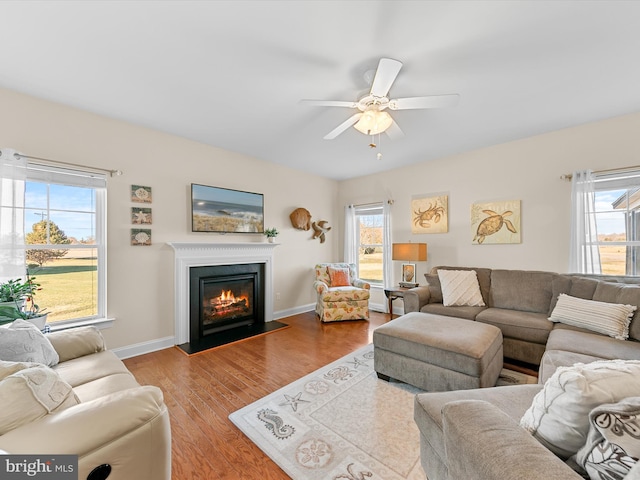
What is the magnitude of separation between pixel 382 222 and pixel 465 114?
2414 millimetres

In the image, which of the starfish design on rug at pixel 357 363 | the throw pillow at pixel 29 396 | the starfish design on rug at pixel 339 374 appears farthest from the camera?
the starfish design on rug at pixel 357 363

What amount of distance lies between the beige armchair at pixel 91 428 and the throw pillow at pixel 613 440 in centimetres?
141

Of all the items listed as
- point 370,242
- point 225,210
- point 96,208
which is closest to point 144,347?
point 96,208

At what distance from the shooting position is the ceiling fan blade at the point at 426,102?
6.02 ft

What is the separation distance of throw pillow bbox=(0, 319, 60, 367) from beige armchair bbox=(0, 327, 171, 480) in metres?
0.54

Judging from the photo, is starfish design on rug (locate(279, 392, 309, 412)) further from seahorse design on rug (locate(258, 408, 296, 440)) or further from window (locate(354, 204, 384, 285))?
window (locate(354, 204, 384, 285))

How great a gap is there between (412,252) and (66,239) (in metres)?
4.19

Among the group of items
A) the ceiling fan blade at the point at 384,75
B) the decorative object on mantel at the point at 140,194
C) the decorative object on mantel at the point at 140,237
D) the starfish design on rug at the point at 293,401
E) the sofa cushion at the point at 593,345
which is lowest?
the starfish design on rug at the point at 293,401

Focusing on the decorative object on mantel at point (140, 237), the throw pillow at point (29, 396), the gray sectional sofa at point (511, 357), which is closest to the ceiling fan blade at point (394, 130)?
the gray sectional sofa at point (511, 357)

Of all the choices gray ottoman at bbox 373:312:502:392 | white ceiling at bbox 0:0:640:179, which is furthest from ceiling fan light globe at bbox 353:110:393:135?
gray ottoman at bbox 373:312:502:392

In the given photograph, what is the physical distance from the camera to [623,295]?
231cm

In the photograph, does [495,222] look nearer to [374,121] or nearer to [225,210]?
[374,121]

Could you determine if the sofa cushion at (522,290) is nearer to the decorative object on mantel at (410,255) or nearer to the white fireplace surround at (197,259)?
the decorative object on mantel at (410,255)

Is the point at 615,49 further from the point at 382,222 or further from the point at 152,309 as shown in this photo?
the point at 152,309
